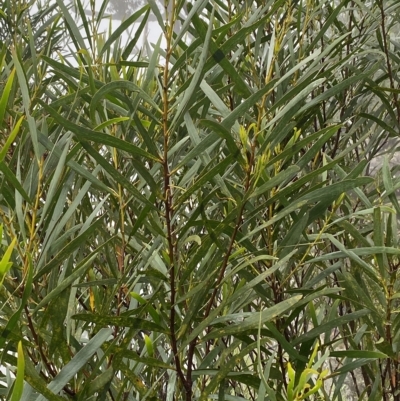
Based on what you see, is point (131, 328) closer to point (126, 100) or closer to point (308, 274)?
point (126, 100)

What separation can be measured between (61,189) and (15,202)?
0.02 metres

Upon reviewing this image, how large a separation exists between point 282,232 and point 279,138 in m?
0.17

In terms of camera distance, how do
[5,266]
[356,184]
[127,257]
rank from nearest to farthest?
[5,266] < [356,184] < [127,257]

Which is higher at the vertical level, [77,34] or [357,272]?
[77,34]

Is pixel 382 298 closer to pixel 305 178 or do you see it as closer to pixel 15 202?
pixel 305 178

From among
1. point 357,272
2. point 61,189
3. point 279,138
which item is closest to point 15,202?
point 61,189

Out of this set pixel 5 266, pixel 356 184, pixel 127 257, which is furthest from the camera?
pixel 127 257

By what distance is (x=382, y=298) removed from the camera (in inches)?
13.4

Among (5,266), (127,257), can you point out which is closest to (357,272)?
(127,257)

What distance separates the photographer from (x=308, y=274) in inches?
17.2

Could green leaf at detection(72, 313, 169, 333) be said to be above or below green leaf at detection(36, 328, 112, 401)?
above

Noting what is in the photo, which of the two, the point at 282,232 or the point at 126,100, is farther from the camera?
the point at 282,232

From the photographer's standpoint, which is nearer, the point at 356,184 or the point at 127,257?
the point at 356,184

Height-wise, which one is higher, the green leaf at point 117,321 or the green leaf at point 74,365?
the green leaf at point 117,321
